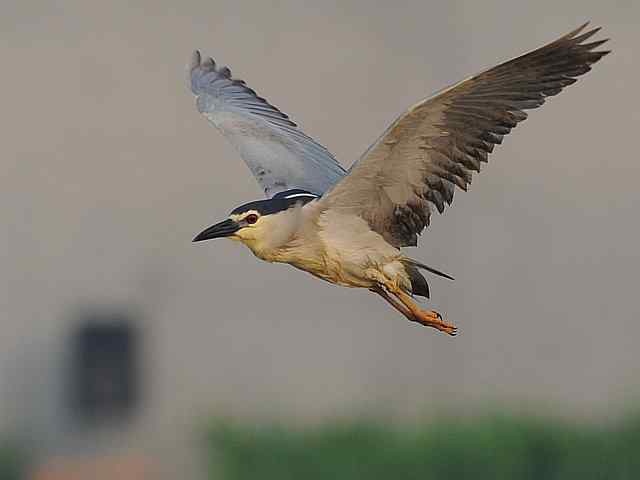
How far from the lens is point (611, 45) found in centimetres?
787

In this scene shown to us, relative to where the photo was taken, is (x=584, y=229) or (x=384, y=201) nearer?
(x=384, y=201)

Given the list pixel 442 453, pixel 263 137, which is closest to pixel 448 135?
pixel 263 137

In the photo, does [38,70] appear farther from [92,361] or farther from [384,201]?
[384,201]

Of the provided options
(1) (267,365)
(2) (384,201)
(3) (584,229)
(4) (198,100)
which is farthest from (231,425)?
(2) (384,201)

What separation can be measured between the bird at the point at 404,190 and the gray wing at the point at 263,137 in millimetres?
187

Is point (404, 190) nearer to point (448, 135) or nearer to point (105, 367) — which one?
point (448, 135)

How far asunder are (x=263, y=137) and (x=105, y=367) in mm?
4013

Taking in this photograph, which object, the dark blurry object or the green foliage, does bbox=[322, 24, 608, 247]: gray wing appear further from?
the dark blurry object

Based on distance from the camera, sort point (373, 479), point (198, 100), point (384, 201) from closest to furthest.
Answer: point (384, 201)
point (198, 100)
point (373, 479)

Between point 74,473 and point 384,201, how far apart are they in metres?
4.27

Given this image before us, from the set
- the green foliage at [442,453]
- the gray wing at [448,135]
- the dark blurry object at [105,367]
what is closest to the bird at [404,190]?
the gray wing at [448,135]

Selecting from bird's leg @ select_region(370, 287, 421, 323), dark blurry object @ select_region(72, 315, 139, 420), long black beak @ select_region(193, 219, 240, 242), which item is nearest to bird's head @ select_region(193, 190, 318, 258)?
long black beak @ select_region(193, 219, 240, 242)

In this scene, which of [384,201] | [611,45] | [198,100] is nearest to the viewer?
[384,201]

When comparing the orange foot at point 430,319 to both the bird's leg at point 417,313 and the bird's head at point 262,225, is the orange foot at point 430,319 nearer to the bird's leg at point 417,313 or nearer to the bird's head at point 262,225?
the bird's leg at point 417,313
